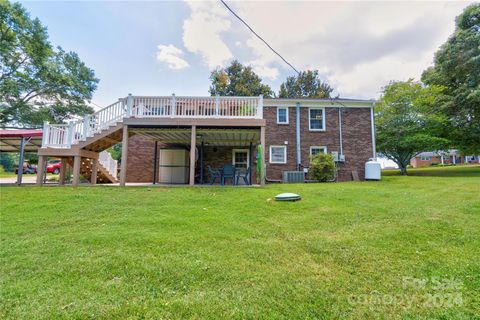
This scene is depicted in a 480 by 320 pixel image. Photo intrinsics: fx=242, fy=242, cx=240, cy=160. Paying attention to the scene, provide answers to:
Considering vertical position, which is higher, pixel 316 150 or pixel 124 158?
pixel 316 150

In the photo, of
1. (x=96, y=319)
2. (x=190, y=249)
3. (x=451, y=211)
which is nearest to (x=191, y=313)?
(x=96, y=319)

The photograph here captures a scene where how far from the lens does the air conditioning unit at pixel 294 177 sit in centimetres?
1322

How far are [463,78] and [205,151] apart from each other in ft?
63.2

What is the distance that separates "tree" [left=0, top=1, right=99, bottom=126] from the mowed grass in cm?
1811

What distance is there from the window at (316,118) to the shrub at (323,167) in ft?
8.21

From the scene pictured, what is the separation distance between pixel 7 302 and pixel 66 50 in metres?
25.1

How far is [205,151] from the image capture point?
14.7 m

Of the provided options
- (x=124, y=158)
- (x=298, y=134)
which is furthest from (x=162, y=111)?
(x=298, y=134)

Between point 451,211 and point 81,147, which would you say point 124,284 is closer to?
point 451,211

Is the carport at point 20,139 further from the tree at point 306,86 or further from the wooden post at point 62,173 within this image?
the tree at point 306,86

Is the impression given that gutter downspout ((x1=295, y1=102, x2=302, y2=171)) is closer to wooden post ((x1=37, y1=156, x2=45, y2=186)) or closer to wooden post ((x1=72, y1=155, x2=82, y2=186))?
wooden post ((x1=72, y1=155, x2=82, y2=186))

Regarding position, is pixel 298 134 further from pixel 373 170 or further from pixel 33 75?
pixel 33 75

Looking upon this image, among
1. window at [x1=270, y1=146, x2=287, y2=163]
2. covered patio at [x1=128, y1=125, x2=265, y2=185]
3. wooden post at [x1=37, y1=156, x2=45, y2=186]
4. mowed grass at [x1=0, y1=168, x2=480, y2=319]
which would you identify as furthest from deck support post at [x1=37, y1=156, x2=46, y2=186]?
window at [x1=270, y1=146, x2=287, y2=163]

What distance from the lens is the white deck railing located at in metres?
9.48
